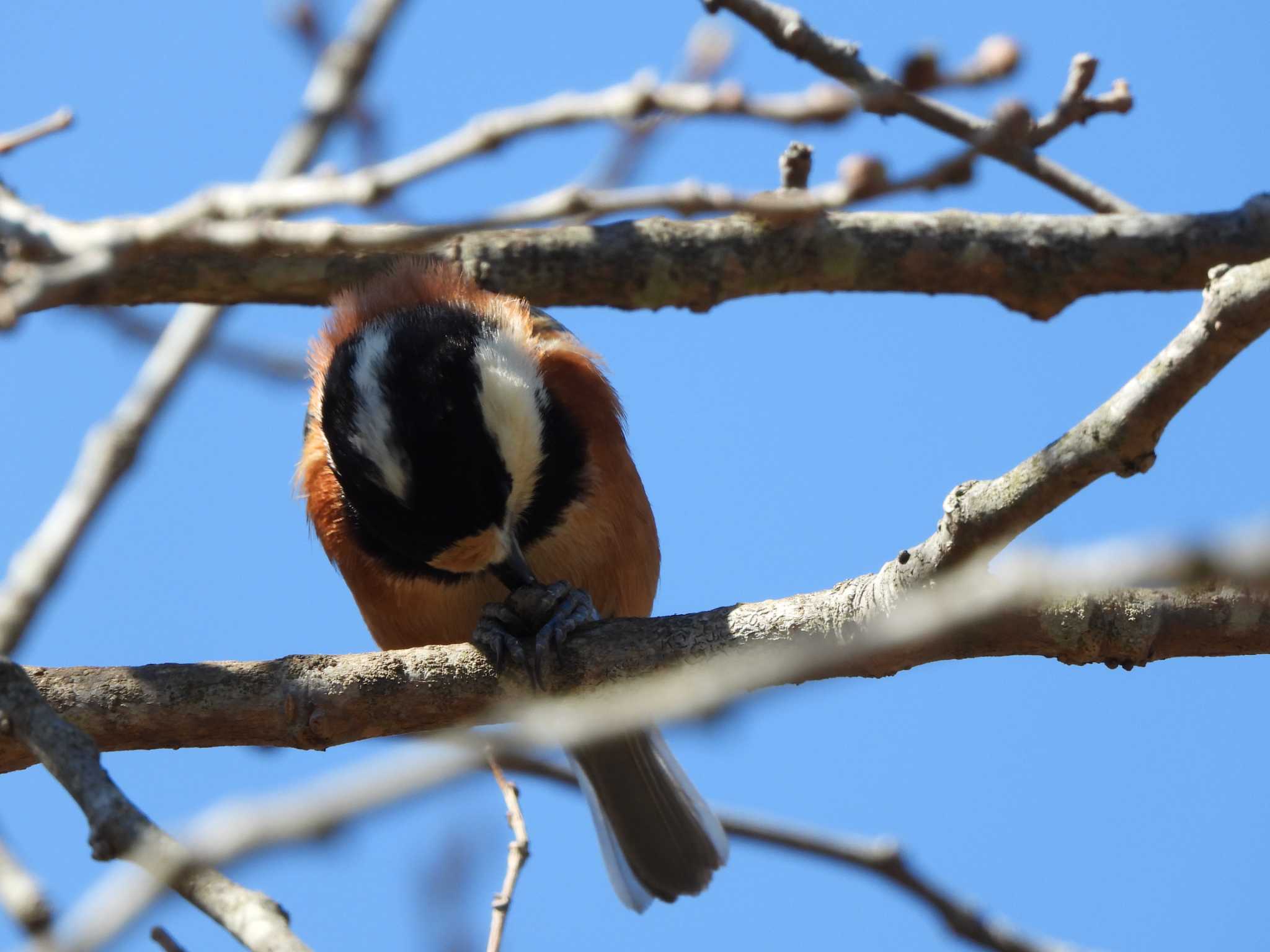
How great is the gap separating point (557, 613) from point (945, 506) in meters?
1.80

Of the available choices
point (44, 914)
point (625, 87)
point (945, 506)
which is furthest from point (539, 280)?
point (44, 914)

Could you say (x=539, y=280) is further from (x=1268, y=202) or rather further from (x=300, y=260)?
(x=1268, y=202)

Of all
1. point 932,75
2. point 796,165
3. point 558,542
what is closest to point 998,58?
point 932,75

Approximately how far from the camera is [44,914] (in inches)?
93.8

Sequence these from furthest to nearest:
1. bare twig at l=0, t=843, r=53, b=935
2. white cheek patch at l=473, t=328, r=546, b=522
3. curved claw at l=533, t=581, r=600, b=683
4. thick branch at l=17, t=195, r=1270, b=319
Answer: thick branch at l=17, t=195, r=1270, b=319, white cheek patch at l=473, t=328, r=546, b=522, curved claw at l=533, t=581, r=600, b=683, bare twig at l=0, t=843, r=53, b=935

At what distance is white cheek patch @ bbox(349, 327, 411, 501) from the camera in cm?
455

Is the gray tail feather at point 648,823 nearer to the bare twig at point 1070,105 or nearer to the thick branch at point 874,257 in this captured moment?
the thick branch at point 874,257

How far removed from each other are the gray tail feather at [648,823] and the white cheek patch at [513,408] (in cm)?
133

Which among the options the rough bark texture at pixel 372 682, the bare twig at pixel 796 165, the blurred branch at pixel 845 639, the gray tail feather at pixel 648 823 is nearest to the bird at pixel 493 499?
the gray tail feather at pixel 648 823

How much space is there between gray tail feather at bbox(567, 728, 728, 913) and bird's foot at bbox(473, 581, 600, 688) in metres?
1.11

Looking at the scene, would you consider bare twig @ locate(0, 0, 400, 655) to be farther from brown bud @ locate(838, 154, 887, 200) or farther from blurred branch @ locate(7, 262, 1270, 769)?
brown bud @ locate(838, 154, 887, 200)

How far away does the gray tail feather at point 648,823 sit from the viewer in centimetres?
591

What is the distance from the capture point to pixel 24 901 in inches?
95.7

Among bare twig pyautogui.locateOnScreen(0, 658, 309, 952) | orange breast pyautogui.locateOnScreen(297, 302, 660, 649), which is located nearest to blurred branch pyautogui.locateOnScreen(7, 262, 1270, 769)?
bare twig pyautogui.locateOnScreen(0, 658, 309, 952)
